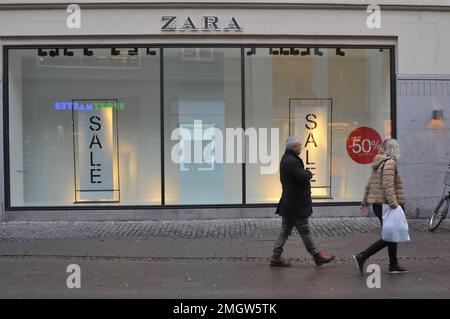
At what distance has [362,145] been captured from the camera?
12.7m

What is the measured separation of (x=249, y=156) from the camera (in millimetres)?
12594

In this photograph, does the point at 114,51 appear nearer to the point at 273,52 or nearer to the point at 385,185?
the point at 273,52

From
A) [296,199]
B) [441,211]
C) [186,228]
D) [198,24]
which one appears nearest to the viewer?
[296,199]

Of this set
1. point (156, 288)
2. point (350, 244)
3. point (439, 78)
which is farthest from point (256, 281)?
point (439, 78)

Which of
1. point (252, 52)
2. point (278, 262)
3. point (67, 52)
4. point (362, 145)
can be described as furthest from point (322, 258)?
point (67, 52)

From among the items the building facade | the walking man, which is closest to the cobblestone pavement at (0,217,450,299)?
the walking man

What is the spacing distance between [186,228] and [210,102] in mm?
3122

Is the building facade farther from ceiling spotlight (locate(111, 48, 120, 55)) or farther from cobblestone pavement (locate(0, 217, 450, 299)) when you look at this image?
cobblestone pavement (locate(0, 217, 450, 299))

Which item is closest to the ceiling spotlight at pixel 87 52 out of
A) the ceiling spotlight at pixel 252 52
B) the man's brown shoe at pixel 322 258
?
the ceiling spotlight at pixel 252 52

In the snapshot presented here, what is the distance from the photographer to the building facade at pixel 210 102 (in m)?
11.8

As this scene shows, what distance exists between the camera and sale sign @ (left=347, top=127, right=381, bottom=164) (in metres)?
12.7

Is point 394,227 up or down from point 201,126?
down

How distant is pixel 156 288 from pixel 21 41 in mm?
7295
